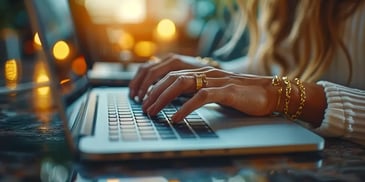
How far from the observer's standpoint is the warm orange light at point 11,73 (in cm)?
A: 113

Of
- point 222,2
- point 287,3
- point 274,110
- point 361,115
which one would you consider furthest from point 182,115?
point 222,2

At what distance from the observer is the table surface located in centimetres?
54

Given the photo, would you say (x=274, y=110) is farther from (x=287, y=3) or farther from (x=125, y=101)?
(x=287, y=3)

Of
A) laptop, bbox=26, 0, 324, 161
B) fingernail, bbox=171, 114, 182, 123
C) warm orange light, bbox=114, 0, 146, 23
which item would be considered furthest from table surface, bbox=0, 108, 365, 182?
warm orange light, bbox=114, 0, 146, 23

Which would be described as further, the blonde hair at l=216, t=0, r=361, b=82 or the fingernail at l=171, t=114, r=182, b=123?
the blonde hair at l=216, t=0, r=361, b=82

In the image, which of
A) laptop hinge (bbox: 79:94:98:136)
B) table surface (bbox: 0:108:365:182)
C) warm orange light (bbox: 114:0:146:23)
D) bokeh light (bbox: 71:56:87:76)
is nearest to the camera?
table surface (bbox: 0:108:365:182)

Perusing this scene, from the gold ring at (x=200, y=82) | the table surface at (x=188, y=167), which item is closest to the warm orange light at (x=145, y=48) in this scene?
the gold ring at (x=200, y=82)

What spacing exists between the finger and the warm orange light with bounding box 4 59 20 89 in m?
0.50

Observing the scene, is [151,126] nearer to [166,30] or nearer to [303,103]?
[303,103]

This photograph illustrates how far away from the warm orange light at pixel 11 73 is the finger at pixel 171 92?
50 cm

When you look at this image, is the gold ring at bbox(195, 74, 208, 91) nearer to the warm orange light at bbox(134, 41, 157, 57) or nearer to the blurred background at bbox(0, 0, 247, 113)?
the blurred background at bbox(0, 0, 247, 113)

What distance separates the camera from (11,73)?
45.8 inches

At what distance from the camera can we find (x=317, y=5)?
3.45 feet

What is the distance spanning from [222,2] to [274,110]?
5.51 feet
